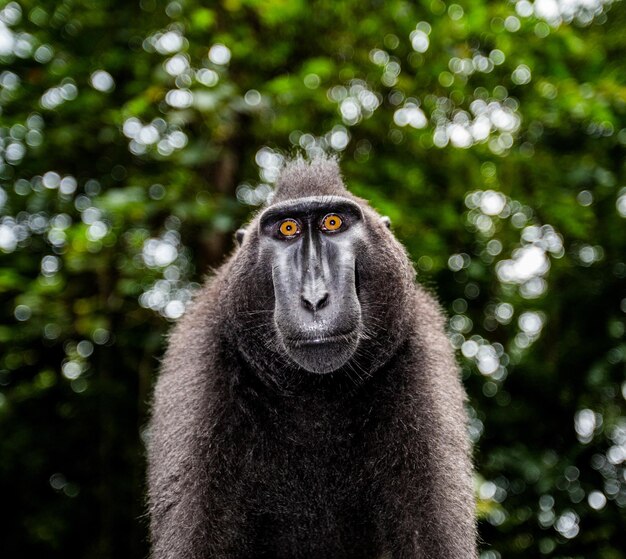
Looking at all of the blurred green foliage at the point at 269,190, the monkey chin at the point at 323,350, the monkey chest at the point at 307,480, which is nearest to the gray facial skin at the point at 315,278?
the monkey chin at the point at 323,350

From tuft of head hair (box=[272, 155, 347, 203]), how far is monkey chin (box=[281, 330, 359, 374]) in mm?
1017

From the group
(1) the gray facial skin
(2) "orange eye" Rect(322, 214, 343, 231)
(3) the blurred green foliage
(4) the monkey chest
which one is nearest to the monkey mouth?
(1) the gray facial skin

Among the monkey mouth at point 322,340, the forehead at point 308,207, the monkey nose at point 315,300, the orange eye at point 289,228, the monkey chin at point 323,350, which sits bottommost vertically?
the monkey chin at point 323,350

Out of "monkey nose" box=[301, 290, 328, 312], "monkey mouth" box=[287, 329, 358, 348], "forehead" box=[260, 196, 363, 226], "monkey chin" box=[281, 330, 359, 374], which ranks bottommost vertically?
"monkey chin" box=[281, 330, 359, 374]

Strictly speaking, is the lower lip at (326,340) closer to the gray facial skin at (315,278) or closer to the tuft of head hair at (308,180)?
the gray facial skin at (315,278)

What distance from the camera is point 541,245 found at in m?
9.67

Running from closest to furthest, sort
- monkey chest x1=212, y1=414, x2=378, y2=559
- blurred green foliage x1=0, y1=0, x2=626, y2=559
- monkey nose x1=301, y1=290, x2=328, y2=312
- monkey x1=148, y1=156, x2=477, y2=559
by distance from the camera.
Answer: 1. monkey nose x1=301, y1=290, x2=328, y2=312
2. monkey x1=148, y1=156, x2=477, y2=559
3. monkey chest x1=212, y1=414, x2=378, y2=559
4. blurred green foliage x1=0, y1=0, x2=626, y2=559

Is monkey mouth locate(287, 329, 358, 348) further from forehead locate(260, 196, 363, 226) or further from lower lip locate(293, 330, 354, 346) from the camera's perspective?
forehead locate(260, 196, 363, 226)

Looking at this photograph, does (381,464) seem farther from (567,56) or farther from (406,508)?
(567,56)

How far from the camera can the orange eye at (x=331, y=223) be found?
3662 mm

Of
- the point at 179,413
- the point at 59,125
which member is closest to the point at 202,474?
the point at 179,413

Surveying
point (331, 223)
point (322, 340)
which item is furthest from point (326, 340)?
point (331, 223)

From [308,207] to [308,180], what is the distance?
0.46 metres

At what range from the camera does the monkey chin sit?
3289 millimetres
